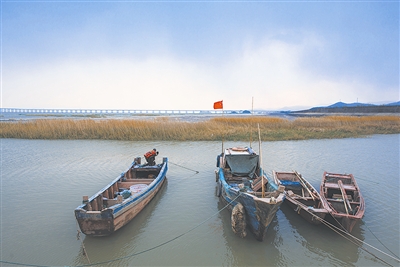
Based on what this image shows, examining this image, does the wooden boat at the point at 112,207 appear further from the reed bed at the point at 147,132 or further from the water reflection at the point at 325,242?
the reed bed at the point at 147,132

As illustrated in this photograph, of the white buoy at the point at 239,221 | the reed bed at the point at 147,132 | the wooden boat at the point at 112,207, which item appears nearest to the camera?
the wooden boat at the point at 112,207

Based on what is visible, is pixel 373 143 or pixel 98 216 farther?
pixel 373 143

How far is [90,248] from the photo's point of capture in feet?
16.5

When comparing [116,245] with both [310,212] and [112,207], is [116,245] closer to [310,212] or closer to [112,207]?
[112,207]

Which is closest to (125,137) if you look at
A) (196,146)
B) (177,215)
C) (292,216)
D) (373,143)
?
(196,146)

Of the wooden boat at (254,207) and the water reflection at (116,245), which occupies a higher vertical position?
the wooden boat at (254,207)

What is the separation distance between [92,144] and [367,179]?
53.5ft

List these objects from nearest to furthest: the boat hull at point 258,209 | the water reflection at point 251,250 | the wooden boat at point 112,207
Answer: the boat hull at point 258,209 → the water reflection at point 251,250 → the wooden boat at point 112,207

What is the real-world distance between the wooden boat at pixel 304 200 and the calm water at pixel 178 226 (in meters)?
0.43

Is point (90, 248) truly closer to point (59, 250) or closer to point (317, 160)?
point (59, 250)

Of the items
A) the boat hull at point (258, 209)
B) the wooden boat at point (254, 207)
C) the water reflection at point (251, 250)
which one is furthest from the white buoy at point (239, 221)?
the water reflection at point (251, 250)

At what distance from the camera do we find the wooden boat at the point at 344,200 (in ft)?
16.9

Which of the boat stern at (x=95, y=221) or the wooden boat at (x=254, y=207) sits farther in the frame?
the boat stern at (x=95, y=221)

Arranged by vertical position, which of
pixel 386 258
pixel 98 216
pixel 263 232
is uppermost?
pixel 98 216
